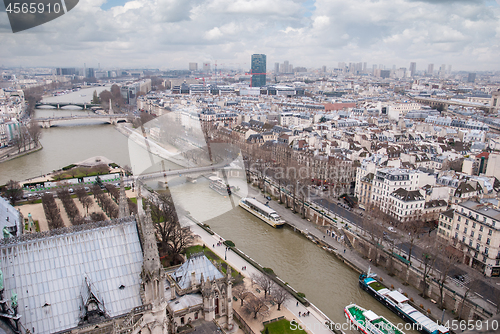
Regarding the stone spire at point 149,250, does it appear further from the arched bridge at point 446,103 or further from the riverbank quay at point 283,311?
the arched bridge at point 446,103

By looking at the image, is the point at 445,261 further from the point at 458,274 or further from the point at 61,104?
the point at 61,104

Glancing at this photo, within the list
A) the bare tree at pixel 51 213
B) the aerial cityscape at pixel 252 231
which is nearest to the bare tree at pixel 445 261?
the aerial cityscape at pixel 252 231

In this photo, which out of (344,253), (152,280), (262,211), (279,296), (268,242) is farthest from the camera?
(262,211)

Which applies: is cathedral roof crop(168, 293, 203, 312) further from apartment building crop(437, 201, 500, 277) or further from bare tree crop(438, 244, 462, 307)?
apartment building crop(437, 201, 500, 277)

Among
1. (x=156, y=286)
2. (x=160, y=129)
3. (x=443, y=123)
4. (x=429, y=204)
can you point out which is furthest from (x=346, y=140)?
(x=156, y=286)

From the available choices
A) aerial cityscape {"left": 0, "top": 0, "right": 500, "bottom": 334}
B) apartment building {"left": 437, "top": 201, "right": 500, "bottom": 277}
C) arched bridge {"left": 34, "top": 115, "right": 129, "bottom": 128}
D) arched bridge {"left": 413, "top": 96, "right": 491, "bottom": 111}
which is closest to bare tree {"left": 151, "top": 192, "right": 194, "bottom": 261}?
aerial cityscape {"left": 0, "top": 0, "right": 500, "bottom": 334}

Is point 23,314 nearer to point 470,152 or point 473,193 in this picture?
point 473,193

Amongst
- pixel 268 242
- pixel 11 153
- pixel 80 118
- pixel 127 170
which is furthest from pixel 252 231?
pixel 80 118
